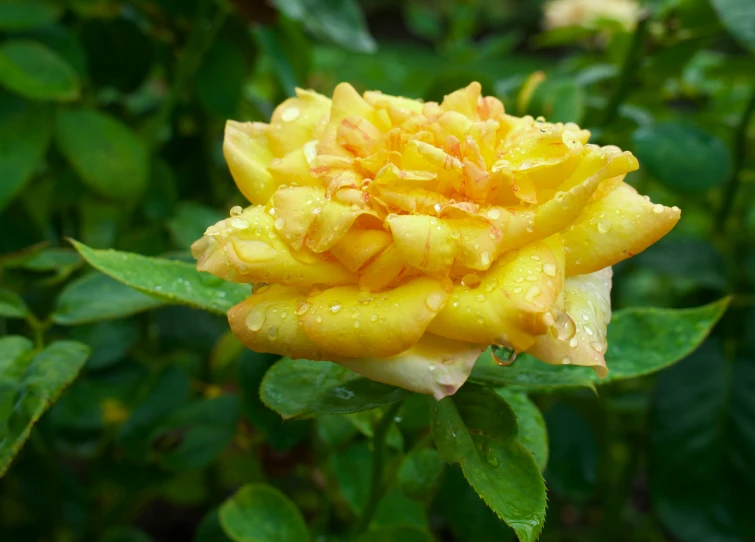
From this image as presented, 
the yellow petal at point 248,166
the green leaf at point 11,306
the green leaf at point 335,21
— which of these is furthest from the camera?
the green leaf at point 335,21

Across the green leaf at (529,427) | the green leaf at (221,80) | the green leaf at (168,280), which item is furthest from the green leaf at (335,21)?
the green leaf at (529,427)

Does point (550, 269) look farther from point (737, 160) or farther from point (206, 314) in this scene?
point (737, 160)

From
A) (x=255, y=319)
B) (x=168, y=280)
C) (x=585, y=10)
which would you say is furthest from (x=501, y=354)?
(x=585, y=10)

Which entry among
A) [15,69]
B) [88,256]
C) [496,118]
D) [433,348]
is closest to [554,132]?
[496,118]

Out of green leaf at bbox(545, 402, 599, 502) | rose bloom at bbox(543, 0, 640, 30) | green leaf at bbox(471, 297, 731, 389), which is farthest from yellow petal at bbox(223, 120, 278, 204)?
rose bloom at bbox(543, 0, 640, 30)

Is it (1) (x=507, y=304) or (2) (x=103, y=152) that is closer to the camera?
(1) (x=507, y=304)

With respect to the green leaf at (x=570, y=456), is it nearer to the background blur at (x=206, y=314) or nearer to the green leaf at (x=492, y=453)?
the background blur at (x=206, y=314)
